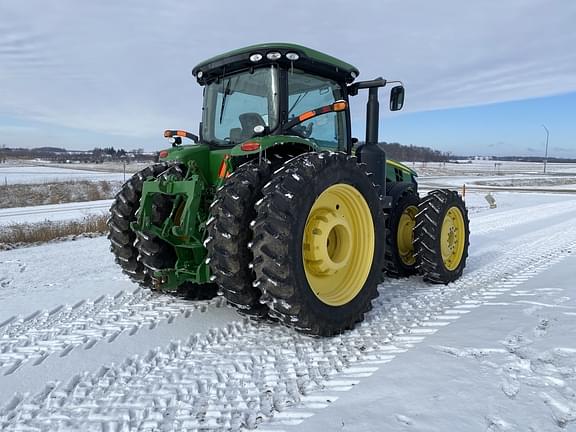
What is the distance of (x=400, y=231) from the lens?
570 cm

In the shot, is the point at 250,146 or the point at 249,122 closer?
the point at 250,146

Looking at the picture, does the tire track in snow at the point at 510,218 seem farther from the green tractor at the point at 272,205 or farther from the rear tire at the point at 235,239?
the rear tire at the point at 235,239

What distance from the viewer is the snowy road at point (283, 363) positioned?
7.82 feet

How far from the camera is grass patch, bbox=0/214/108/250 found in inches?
327

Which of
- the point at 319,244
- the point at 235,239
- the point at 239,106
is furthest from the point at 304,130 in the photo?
the point at 235,239

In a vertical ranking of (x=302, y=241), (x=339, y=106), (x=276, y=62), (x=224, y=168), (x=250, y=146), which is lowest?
(x=302, y=241)

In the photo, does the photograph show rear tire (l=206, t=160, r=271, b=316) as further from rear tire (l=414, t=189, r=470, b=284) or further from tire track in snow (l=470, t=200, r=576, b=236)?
tire track in snow (l=470, t=200, r=576, b=236)

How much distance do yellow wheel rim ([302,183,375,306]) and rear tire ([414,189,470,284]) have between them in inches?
58.8

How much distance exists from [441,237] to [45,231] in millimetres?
7784

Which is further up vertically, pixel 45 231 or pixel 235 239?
pixel 235 239

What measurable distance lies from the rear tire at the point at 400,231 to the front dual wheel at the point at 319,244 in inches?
64.4

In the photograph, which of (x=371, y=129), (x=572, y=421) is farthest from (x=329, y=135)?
(x=572, y=421)

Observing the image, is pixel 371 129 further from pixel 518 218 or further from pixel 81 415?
pixel 518 218

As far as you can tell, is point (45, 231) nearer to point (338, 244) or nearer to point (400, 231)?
point (400, 231)
